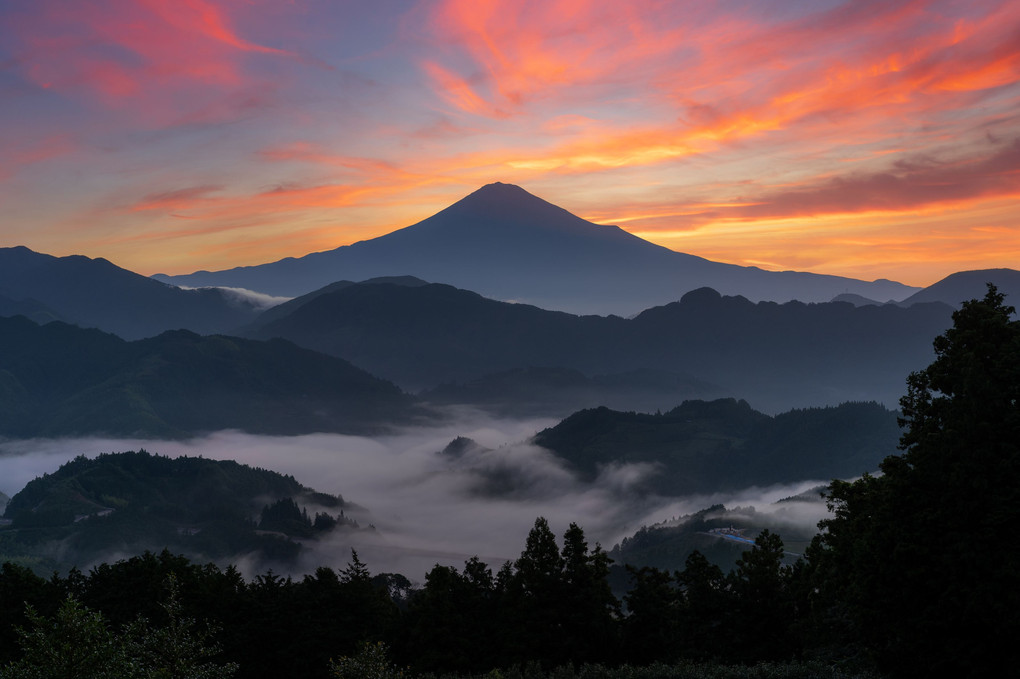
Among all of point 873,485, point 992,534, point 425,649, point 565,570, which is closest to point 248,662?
point 425,649

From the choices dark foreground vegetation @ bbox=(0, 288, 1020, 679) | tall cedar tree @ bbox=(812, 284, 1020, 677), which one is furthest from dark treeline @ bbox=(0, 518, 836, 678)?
tall cedar tree @ bbox=(812, 284, 1020, 677)

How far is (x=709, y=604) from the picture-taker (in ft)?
186

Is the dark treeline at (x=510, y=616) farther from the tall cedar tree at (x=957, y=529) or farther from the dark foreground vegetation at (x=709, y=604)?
the tall cedar tree at (x=957, y=529)

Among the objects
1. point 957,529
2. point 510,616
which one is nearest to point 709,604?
point 510,616

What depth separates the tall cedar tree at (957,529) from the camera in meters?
33.6

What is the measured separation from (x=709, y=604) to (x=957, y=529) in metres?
25.2

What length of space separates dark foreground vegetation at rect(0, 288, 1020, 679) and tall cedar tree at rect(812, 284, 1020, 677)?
0.09 m

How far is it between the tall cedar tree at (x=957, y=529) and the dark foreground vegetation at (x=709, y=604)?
93mm

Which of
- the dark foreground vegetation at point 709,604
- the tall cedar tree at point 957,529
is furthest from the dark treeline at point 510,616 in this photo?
the tall cedar tree at point 957,529

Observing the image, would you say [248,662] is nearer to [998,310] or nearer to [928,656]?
[928,656]

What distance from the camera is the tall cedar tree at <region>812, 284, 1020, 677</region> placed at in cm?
3362

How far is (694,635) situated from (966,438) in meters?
29.7

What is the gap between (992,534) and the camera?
33.8m

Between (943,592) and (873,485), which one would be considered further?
(873,485)
